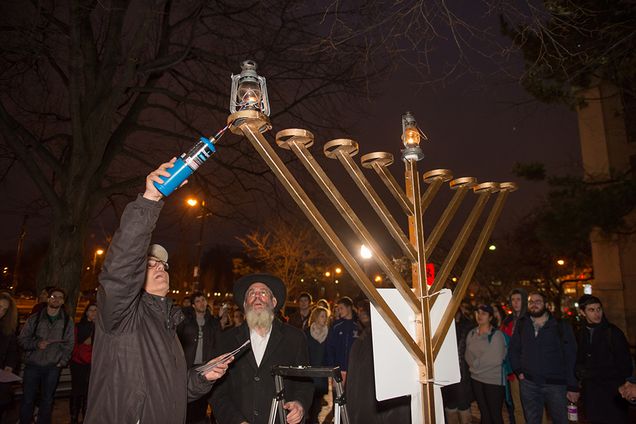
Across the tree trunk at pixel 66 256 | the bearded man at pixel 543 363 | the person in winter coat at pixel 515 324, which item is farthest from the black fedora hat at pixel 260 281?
the tree trunk at pixel 66 256

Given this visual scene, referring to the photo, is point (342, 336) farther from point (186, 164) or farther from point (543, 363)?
point (186, 164)

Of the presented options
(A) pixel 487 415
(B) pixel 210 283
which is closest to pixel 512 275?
(A) pixel 487 415

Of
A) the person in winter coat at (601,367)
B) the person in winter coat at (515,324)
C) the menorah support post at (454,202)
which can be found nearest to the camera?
the menorah support post at (454,202)

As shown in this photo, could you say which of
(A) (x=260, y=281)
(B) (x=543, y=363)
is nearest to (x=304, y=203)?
(A) (x=260, y=281)

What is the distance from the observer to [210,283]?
222 ft

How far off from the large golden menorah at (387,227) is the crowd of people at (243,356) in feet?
1.58

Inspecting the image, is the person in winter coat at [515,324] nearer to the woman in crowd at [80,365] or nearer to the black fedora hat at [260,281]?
the black fedora hat at [260,281]

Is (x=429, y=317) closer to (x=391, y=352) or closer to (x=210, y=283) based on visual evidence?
(x=391, y=352)

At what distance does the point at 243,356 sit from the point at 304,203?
6.47 ft

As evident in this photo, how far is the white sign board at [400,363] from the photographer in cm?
169

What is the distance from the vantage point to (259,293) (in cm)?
339

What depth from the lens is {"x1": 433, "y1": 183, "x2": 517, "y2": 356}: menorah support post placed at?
6.14 ft

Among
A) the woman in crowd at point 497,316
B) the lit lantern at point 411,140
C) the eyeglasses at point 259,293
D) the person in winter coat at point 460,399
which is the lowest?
the person in winter coat at point 460,399

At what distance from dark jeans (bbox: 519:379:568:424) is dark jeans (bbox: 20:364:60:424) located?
627 centimetres
